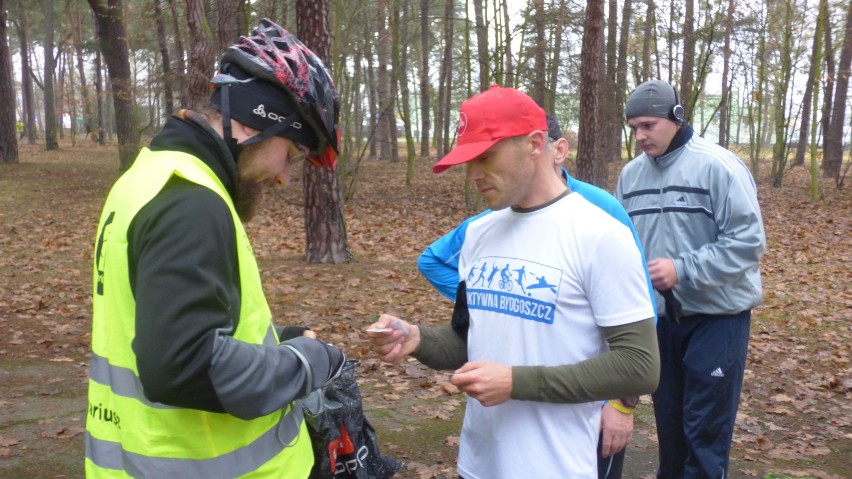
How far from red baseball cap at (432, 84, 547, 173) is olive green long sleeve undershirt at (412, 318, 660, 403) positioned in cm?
65

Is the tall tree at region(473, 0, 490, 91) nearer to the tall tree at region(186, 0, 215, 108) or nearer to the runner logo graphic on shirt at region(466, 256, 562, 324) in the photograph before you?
the tall tree at region(186, 0, 215, 108)

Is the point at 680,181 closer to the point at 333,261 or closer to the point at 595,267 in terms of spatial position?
Answer: the point at 595,267

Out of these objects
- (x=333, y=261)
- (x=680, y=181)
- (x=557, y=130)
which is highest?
(x=557, y=130)

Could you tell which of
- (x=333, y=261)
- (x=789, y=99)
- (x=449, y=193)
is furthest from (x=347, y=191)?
(x=789, y=99)

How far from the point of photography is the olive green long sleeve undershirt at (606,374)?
2.09 meters

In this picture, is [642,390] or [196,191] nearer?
[196,191]

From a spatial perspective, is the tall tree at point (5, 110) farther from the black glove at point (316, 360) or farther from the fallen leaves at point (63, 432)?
the black glove at point (316, 360)

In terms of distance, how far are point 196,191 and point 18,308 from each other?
26.0 feet

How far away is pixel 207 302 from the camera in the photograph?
1.67 metres

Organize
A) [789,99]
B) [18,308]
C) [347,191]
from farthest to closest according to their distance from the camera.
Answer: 1. [789,99]
2. [347,191]
3. [18,308]

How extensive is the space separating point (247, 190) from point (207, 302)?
512 mm

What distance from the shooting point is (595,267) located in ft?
6.99

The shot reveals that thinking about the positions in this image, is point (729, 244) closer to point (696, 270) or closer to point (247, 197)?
point (696, 270)

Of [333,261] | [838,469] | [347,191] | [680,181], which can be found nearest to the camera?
[680,181]
